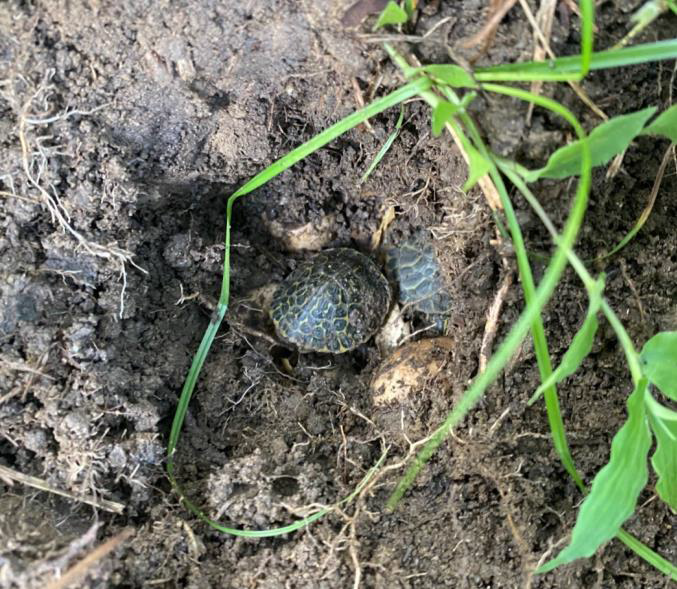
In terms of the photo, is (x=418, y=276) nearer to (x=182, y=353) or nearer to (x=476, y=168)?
(x=182, y=353)

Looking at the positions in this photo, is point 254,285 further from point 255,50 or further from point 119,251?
point 255,50

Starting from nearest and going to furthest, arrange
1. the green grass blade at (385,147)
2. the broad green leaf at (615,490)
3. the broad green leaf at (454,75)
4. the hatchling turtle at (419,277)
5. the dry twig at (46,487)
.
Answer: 1. the broad green leaf at (615,490)
2. the broad green leaf at (454,75)
3. the dry twig at (46,487)
4. the green grass blade at (385,147)
5. the hatchling turtle at (419,277)

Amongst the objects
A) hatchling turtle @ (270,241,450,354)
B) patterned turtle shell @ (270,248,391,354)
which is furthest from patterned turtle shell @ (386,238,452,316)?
patterned turtle shell @ (270,248,391,354)

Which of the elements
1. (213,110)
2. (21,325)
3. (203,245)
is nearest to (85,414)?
(21,325)

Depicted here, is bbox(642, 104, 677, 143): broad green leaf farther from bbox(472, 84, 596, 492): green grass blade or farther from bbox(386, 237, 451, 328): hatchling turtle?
bbox(386, 237, 451, 328): hatchling turtle

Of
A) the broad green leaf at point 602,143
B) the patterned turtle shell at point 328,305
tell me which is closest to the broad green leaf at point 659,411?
the broad green leaf at point 602,143

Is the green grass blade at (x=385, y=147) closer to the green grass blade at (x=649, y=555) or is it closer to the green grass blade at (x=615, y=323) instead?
the green grass blade at (x=615, y=323)

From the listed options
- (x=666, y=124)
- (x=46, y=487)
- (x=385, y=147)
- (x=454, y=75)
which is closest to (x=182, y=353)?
(x=46, y=487)
